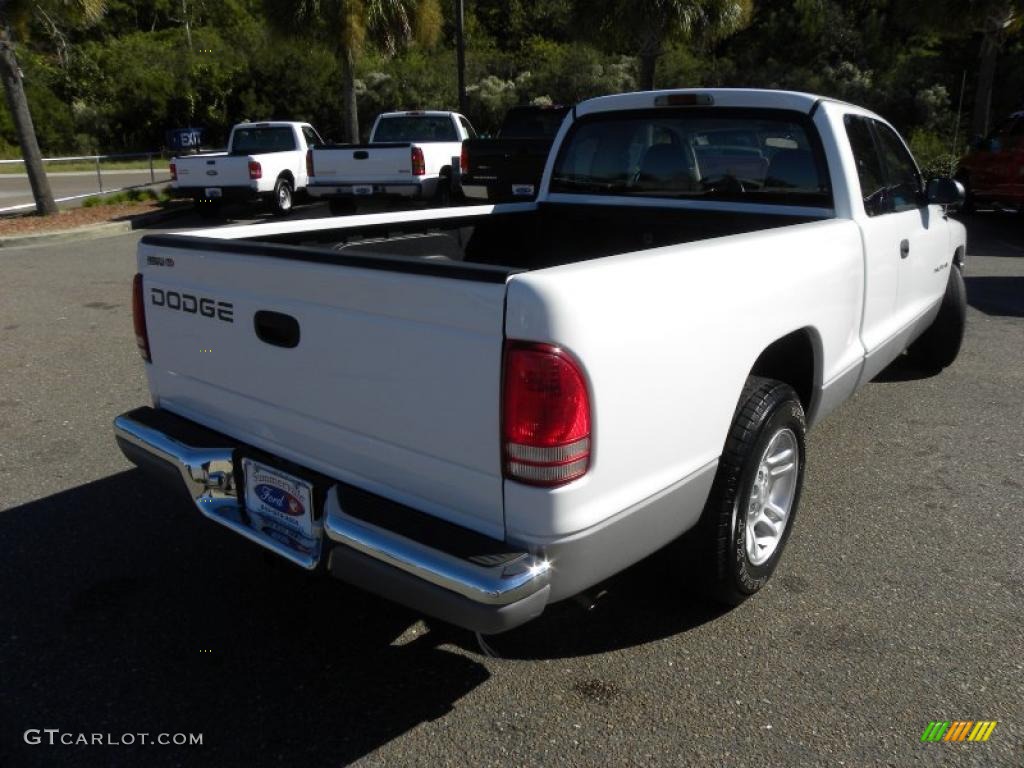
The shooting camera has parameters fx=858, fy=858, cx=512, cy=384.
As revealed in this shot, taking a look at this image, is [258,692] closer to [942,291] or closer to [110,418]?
[110,418]

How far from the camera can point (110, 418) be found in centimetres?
516

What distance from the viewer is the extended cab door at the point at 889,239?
3.88 metres

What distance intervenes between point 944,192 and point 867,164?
0.80 meters

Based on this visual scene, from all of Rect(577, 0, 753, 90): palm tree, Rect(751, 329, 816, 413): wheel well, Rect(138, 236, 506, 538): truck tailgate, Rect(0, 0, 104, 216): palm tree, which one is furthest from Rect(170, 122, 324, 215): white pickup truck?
Rect(751, 329, 816, 413): wheel well

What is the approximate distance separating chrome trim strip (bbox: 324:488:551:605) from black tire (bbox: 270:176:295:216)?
47.4ft

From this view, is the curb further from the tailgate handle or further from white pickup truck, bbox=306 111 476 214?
the tailgate handle

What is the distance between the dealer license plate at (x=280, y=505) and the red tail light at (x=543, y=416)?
785 mm

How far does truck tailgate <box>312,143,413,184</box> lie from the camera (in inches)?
551

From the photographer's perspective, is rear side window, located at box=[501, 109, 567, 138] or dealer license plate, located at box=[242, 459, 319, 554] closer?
dealer license plate, located at box=[242, 459, 319, 554]

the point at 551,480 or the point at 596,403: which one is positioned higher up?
the point at 596,403

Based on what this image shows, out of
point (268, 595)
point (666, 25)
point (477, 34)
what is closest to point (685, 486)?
point (268, 595)

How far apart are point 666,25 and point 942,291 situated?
13.9 metres

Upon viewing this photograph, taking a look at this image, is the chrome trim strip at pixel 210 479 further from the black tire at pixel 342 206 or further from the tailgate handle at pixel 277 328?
the black tire at pixel 342 206

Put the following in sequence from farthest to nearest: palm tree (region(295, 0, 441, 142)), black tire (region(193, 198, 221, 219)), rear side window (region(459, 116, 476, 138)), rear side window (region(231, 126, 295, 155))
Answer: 1. palm tree (region(295, 0, 441, 142))
2. rear side window (region(231, 126, 295, 155))
3. rear side window (region(459, 116, 476, 138))
4. black tire (region(193, 198, 221, 219))
